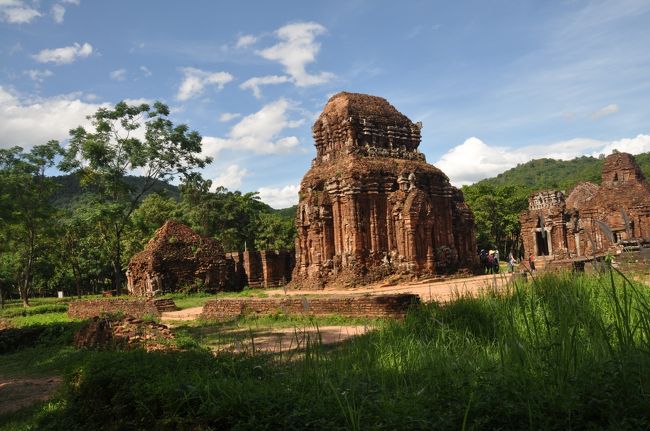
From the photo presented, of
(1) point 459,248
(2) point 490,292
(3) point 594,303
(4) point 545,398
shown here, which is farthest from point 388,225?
(4) point 545,398

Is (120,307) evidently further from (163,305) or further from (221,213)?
(221,213)

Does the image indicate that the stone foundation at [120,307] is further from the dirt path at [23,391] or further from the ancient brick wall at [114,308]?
the dirt path at [23,391]

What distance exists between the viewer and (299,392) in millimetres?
4078

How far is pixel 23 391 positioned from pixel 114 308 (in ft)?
33.1

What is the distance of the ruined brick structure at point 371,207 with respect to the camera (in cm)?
2123

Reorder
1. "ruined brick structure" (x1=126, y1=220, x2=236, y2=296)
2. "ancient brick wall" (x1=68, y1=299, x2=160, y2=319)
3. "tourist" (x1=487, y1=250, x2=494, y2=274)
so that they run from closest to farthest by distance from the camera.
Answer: "ancient brick wall" (x1=68, y1=299, x2=160, y2=319)
"tourist" (x1=487, y1=250, x2=494, y2=274)
"ruined brick structure" (x1=126, y1=220, x2=236, y2=296)

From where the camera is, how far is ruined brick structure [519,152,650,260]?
27906mm

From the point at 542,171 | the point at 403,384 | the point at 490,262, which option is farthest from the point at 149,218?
the point at 542,171

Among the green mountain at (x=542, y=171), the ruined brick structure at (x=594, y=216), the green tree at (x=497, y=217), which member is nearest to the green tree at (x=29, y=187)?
the ruined brick structure at (x=594, y=216)

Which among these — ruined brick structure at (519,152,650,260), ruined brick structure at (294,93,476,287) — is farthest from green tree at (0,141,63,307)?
ruined brick structure at (519,152,650,260)

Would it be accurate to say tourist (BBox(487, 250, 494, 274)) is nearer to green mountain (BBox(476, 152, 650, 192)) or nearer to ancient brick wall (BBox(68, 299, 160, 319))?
ancient brick wall (BBox(68, 299, 160, 319))

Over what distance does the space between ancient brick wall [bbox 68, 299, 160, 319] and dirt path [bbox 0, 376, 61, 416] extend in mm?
7551

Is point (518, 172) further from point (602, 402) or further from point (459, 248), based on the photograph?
point (602, 402)

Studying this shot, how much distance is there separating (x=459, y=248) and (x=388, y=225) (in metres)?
4.98
